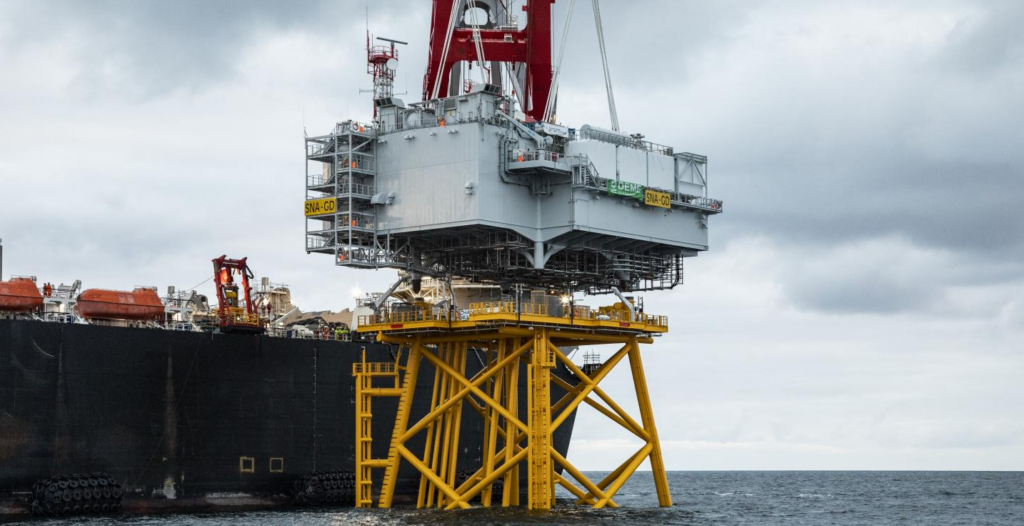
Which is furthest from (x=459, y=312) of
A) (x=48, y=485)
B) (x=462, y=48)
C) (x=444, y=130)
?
(x=48, y=485)

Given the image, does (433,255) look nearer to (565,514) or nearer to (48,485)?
(565,514)

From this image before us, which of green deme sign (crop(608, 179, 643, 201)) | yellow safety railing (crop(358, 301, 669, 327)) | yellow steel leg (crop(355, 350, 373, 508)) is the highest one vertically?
green deme sign (crop(608, 179, 643, 201))

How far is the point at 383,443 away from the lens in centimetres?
6688

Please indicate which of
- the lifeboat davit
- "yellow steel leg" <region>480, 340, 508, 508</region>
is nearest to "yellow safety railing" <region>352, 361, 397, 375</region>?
"yellow steel leg" <region>480, 340, 508, 508</region>

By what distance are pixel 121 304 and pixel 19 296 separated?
14.5ft

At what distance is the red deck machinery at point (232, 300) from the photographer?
60344 millimetres

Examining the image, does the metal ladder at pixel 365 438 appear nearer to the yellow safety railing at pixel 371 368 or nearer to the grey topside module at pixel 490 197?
the yellow safety railing at pixel 371 368

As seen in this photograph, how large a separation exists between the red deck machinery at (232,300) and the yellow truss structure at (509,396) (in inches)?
268

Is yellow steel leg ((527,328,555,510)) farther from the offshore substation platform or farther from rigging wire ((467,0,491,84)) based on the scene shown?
rigging wire ((467,0,491,84))

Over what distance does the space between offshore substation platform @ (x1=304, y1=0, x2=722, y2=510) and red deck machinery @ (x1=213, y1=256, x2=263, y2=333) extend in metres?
6.62

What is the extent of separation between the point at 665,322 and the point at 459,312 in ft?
29.3

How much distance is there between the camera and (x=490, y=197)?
50312mm

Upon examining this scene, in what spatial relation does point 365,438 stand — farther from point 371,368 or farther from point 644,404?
point 644,404

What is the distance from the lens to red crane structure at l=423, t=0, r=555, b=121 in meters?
54.1
